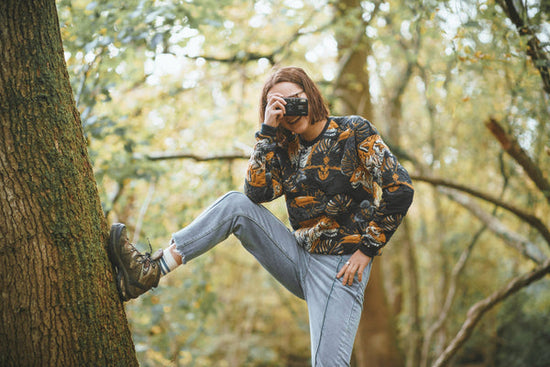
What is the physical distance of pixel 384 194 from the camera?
1.93m

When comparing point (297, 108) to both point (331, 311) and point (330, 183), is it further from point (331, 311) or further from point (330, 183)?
point (331, 311)

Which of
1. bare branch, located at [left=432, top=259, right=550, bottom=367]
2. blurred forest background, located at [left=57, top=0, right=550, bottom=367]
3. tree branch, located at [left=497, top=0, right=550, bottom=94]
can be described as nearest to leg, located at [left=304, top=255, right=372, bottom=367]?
blurred forest background, located at [left=57, top=0, right=550, bottom=367]

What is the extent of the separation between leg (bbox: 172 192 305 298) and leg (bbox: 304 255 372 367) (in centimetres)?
13

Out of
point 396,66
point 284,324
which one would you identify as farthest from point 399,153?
point 284,324

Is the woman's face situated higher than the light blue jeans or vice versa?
the woman's face

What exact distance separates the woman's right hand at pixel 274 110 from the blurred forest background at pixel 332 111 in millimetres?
1171

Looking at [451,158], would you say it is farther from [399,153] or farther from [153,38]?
[153,38]

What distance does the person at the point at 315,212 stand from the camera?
1962mm

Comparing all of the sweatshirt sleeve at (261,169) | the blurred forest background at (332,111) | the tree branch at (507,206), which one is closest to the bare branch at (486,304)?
the blurred forest background at (332,111)

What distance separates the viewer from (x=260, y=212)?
2117mm

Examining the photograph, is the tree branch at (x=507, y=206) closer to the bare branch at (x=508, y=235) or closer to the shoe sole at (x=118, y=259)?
the bare branch at (x=508, y=235)

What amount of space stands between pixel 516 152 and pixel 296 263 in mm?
2213

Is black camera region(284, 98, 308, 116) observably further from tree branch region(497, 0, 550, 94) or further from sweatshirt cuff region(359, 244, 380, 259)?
tree branch region(497, 0, 550, 94)

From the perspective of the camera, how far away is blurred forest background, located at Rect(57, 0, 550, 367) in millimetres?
2973
